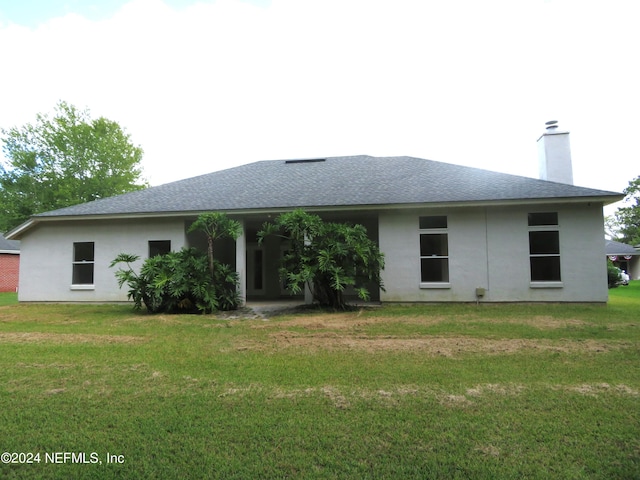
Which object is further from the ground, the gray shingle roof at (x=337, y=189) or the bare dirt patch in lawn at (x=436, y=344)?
the gray shingle roof at (x=337, y=189)

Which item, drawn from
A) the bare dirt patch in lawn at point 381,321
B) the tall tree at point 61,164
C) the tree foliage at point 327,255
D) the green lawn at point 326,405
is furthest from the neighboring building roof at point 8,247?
the bare dirt patch in lawn at point 381,321

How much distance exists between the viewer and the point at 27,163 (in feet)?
101

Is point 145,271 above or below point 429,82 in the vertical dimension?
below

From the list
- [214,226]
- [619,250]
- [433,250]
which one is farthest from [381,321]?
[619,250]

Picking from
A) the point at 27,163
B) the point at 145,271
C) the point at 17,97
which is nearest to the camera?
the point at 145,271

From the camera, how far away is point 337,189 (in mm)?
12641

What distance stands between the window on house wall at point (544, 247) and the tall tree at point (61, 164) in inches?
1299

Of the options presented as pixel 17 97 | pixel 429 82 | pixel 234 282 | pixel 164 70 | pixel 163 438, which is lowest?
pixel 163 438

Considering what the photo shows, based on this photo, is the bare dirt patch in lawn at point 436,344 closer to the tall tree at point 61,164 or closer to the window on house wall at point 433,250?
the window on house wall at point 433,250

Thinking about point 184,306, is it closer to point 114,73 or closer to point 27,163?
point 114,73

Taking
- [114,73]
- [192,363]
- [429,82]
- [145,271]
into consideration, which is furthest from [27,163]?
[192,363]

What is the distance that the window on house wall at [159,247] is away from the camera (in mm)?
12633

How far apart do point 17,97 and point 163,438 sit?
91.6ft

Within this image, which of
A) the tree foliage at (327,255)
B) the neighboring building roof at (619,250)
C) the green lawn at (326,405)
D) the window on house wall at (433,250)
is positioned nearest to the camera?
the green lawn at (326,405)
